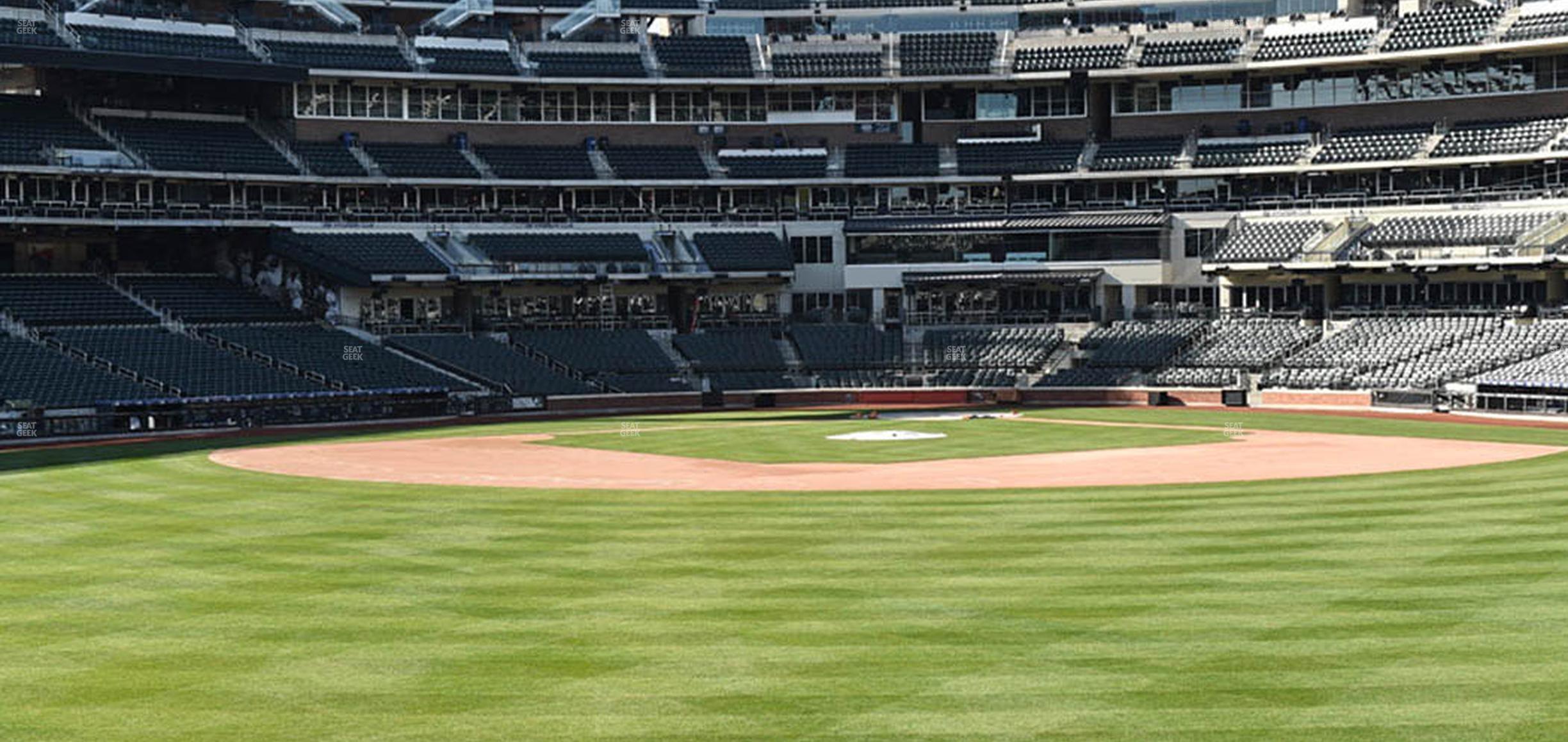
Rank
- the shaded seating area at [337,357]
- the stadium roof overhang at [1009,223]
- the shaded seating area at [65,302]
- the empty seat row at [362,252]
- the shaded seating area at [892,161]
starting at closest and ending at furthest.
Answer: the shaded seating area at [65,302] → the shaded seating area at [337,357] → the empty seat row at [362,252] → the stadium roof overhang at [1009,223] → the shaded seating area at [892,161]

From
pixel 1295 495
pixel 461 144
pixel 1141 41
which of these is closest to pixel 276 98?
pixel 461 144

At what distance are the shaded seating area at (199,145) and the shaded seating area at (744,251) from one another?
25.4 metres

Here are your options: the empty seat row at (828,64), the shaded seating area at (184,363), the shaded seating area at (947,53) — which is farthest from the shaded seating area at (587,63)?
the shaded seating area at (184,363)

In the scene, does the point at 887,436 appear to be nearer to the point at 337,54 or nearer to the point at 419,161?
the point at 419,161

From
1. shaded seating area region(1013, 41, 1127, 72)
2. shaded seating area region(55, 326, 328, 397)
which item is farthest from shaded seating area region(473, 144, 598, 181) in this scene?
shaded seating area region(1013, 41, 1127, 72)

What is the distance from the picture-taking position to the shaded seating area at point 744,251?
100125mm

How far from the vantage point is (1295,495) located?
37281 millimetres

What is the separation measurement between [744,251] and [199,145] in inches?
1304

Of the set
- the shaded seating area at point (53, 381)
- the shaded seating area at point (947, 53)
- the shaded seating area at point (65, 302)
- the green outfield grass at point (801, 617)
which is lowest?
the green outfield grass at point (801, 617)

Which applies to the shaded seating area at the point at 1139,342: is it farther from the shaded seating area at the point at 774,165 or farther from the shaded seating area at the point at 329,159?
the shaded seating area at the point at 329,159

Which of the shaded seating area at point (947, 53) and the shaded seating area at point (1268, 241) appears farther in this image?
the shaded seating area at point (947, 53)

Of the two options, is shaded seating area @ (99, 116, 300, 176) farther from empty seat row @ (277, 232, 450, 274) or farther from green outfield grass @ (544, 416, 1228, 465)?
green outfield grass @ (544, 416, 1228, 465)

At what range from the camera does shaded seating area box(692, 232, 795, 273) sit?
10012cm

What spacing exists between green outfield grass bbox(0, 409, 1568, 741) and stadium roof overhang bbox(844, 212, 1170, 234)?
196 feet
